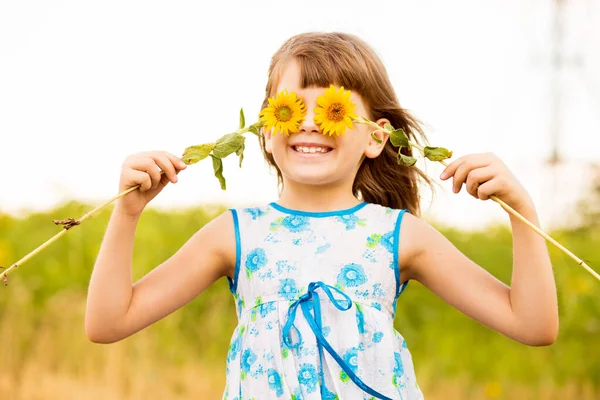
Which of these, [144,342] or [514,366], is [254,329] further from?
[514,366]

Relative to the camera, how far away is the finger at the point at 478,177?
6.88 ft

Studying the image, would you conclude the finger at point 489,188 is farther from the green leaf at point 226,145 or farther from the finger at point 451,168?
the green leaf at point 226,145

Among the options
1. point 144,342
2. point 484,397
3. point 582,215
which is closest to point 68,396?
point 144,342

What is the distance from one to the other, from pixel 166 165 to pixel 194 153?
9 centimetres

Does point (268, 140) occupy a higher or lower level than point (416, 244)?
higher

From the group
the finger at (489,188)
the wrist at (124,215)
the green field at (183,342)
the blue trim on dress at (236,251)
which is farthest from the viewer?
the green field at (183,342)

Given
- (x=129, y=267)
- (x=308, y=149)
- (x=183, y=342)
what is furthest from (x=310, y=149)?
(x=183, y=342)

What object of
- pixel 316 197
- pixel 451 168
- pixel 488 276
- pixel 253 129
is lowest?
pixel 488 276

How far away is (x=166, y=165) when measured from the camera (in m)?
2.11

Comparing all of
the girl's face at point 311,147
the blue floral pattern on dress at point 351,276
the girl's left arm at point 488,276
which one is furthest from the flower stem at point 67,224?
the girl's left arm at point 488,276

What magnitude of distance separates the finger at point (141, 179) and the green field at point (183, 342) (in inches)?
92.1

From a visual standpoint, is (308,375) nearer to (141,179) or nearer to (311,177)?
(311,177)

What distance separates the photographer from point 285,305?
2223 mm

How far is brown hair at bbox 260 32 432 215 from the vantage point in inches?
90.5
